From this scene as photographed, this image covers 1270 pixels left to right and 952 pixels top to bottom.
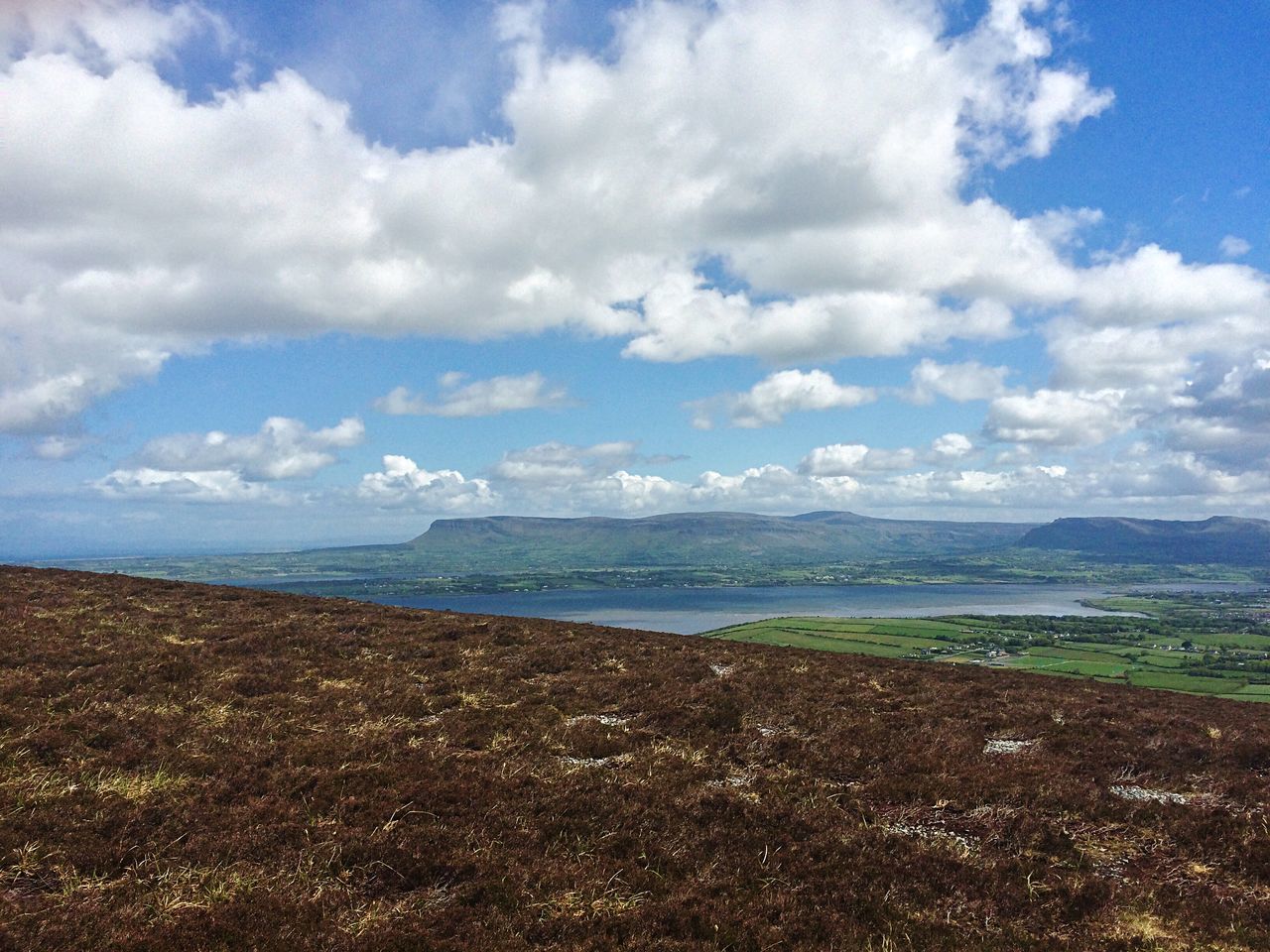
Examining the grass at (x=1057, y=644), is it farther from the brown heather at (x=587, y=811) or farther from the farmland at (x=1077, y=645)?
the brown heather at (x=587, y=811)

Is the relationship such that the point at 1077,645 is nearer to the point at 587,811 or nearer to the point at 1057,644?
the point at 1057,644

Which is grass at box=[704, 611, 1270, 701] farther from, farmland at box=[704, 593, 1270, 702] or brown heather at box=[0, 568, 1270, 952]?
brown heather at box=[0, 568, 1270, 952]

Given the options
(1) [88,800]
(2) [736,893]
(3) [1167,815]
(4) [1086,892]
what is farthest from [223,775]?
(3) [1167,815]

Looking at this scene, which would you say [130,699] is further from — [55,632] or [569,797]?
[569,797]

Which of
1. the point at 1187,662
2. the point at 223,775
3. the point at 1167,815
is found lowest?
the point at 1187,662

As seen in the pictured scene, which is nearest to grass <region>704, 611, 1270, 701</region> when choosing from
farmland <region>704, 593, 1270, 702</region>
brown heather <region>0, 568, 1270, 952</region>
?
farmland <region>704, 593, 1270, 702</region>
